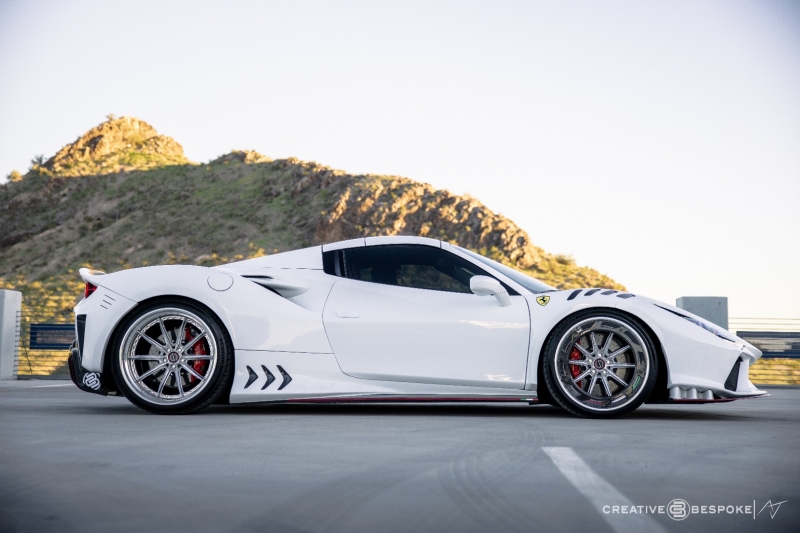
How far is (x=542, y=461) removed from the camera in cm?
388

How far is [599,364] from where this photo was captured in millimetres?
5832

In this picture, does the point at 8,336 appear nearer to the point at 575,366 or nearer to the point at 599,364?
the point at 575,366

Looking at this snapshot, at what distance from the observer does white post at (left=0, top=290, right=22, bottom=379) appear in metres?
12.2

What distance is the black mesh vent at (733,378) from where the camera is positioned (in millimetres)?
5738

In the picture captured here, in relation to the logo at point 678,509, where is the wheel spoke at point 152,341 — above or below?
above

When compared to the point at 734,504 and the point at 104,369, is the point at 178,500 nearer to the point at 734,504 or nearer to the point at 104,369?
the point at 734,504

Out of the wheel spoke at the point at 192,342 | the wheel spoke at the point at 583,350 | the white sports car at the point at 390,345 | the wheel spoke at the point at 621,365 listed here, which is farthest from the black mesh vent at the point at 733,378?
the wheel spoke at the point at 192,342

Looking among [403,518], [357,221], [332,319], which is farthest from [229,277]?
[357,221]

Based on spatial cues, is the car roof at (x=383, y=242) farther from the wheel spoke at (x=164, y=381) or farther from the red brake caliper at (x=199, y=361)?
the wheel spoke at (x=164, y=381)

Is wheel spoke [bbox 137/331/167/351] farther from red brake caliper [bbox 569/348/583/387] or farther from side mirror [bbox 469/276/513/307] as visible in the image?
red brake caliper [bbox 569/348/583/387]

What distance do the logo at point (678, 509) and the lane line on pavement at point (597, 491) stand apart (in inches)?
4.1

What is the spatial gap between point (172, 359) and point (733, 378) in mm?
3946

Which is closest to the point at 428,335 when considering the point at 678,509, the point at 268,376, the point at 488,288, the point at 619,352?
the point at 488,288

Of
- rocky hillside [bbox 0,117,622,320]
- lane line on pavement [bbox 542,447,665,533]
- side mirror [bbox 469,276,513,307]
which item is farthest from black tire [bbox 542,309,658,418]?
rocky hillside [bbox 0,117,622,320]
